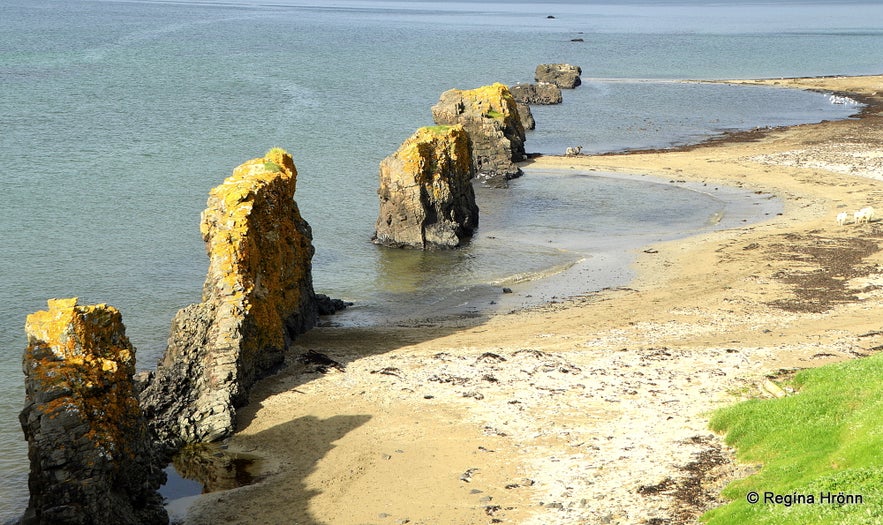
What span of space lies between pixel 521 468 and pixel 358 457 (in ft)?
13.2

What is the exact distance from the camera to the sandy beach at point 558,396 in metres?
20.5

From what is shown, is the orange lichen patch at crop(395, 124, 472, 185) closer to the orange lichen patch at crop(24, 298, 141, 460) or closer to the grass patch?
the grass patch

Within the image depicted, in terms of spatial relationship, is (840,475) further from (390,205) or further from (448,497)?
(390,205)

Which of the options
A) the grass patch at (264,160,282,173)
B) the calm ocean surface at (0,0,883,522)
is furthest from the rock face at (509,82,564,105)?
the grass patch at (264,160,282,173)

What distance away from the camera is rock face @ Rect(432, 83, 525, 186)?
6481cm

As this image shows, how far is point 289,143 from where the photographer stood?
7350 cm

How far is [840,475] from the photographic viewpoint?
16.3 meters

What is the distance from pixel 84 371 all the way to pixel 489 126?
4981 cm

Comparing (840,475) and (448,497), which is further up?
(840,475)

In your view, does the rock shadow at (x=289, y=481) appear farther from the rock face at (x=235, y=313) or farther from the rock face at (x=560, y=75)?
the rock face at (x=560, y=75)

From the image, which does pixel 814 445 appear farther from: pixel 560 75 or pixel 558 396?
pixel 560 75

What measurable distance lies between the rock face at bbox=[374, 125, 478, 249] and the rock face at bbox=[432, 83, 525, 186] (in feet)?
45.4

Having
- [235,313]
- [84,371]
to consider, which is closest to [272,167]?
[235,313]

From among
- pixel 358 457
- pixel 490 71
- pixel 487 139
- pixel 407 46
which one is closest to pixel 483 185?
pixel 487 139
